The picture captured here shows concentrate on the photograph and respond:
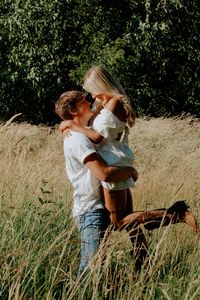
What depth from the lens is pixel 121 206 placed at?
12.7 ft

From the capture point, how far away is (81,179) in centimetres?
384

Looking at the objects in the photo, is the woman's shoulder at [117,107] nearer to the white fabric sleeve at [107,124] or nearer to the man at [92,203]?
the white fabric sleeve at [107,124]

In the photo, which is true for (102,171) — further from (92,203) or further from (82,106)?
(82,106)

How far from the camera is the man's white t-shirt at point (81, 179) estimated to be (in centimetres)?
376

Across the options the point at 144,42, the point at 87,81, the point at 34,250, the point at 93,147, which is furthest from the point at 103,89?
the point at 144,42

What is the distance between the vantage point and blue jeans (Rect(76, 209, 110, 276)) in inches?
147

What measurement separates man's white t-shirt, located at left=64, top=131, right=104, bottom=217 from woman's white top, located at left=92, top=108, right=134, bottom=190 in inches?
3.3

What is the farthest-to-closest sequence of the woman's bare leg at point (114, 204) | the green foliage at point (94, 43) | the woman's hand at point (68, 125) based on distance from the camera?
the green foliage at point (94, 43) < the woman's hand at point (68, 125) < the woman's bare leg at point (114, 204)

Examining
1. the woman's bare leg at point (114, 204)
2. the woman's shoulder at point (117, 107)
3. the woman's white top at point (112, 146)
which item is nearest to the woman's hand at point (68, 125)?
the woman's white top at point (112, 146)

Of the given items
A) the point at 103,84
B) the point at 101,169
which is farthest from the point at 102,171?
the point at 103,84

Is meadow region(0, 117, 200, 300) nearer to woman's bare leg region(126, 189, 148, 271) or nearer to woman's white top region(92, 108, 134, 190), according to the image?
woman's bare leg region(126, 189, 148, 271)

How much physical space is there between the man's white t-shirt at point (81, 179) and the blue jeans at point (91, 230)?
4 centimetres

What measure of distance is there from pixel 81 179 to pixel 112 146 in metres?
0.28

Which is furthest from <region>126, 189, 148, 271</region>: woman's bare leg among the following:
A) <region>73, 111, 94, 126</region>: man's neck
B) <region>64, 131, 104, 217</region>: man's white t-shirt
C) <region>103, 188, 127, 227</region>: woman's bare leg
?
<region>73, 111, 94, 126</region>: man's neck
